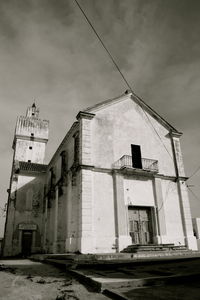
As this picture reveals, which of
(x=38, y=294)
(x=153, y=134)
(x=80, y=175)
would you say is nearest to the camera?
(x=38, y=294)

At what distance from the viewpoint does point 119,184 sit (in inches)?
590

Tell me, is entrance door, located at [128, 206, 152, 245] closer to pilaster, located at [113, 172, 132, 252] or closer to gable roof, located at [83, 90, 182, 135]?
pilaster, located at [113, 172, 132, 252]

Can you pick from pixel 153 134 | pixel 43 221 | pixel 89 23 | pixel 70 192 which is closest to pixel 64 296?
pixel 89 23

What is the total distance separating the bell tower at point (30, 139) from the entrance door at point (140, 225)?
1838cm

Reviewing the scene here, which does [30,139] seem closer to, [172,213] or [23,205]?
[23,205]

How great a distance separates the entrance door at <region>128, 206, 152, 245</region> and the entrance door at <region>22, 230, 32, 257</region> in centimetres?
1218

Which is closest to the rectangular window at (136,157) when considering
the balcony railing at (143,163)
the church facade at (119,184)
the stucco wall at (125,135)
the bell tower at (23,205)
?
the church facade at (119,184)

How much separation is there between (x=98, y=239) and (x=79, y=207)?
6.99 feet

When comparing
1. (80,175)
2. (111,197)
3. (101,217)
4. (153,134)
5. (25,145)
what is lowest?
(101,217)

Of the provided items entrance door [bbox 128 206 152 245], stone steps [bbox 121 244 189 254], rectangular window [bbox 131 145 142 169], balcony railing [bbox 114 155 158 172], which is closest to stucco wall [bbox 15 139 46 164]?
rectangular window [bbox 131 145 142 169]

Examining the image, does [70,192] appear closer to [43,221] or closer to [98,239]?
[98,239]

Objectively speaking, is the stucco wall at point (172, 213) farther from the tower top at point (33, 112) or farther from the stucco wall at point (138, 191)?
the tower top at point (33, 112)

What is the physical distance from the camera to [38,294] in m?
5.07

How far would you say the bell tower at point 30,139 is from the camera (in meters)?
29.8
